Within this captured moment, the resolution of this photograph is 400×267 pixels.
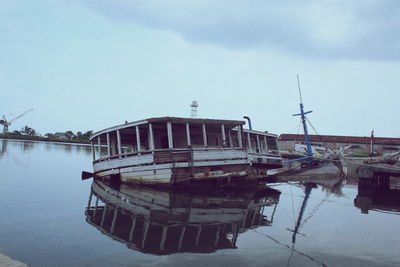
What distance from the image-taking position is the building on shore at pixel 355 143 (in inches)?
2408

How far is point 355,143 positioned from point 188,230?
203 ft

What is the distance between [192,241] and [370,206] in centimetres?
1174

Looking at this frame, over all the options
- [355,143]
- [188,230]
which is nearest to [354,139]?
[355,143]

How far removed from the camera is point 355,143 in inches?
2517

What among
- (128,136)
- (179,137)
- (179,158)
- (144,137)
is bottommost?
(179,158)

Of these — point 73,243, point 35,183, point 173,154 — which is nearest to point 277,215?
point 173,154

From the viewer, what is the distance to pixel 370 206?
16641 millimetres

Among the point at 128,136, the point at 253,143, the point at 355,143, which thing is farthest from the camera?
the point at 355,143

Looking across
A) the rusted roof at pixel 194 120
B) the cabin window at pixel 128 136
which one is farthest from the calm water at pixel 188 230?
the cabin window at pixel 128 136

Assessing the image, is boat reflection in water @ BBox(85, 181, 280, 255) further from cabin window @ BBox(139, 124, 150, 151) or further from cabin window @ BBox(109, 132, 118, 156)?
cabin window @ BBox(109, 132, 118, 156)

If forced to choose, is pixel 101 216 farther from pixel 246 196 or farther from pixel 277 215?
pixel 246 196

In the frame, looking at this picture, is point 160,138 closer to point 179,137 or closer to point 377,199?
point 179,137

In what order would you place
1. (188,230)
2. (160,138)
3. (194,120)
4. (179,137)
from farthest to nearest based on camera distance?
1. (160,138)
2. (179,137)
3. (194,120)
4. (188,230)

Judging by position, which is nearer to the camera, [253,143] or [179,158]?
[179,158]
